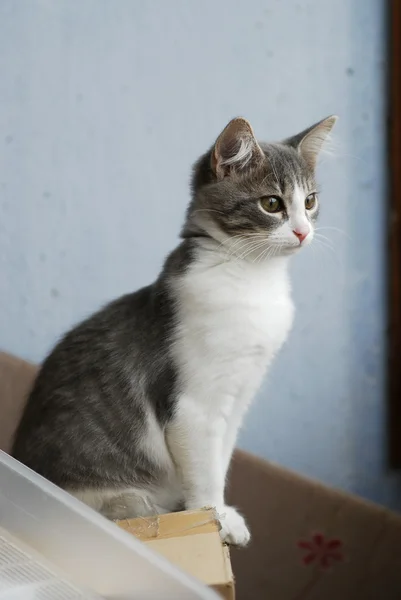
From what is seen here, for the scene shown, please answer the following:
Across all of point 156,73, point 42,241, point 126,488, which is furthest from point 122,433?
point 156,73

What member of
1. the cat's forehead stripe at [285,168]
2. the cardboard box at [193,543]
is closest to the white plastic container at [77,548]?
the cardboard box at [193,543]

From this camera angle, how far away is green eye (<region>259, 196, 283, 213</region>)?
0.98m

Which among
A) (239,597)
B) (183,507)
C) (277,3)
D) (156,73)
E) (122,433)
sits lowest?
(239,597)

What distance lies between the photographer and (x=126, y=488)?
1.04 metres

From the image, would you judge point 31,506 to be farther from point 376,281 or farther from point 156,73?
point 376,281

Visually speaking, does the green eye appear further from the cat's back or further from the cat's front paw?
the cat's front paw

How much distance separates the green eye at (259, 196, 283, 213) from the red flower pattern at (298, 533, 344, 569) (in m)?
0.80

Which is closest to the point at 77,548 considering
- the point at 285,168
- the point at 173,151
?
the point at 285,168

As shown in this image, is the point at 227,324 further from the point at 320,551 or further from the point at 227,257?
the point at 320,551

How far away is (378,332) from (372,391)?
6.2 inches

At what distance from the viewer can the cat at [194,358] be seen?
3.24 ft

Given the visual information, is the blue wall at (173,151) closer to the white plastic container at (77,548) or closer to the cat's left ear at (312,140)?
the cat's left ear at (312,140)

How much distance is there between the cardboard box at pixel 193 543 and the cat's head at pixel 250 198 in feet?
1.31

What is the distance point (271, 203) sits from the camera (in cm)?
99
